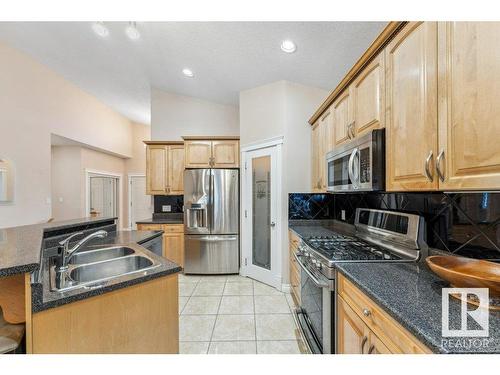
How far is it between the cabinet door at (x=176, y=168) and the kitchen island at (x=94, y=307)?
264cm

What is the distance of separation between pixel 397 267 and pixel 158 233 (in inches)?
84.9

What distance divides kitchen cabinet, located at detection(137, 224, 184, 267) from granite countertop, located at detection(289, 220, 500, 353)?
3030 millimetres

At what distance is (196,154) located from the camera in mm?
3689

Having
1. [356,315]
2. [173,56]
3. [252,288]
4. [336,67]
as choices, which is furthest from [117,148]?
[356,315]

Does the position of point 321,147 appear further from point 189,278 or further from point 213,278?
point 189,278

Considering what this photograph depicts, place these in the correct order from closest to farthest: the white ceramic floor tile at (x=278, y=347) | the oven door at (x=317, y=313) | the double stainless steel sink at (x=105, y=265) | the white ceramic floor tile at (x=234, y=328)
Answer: the double stainless steel sink at (x=105, y=265), the oven door at (x=317, y=313), the white ceramic floor tile at (x=278, y=347), the white ceramic floor tile at (x=234, y=328)

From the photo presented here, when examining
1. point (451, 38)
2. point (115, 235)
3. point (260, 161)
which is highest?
point (451, 38)

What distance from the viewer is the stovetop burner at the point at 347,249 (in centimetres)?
142

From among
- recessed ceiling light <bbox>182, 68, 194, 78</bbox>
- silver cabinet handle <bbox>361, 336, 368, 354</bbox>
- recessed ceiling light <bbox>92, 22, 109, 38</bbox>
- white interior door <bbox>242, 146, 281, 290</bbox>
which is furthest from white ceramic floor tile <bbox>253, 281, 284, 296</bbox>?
recessed ceiling light <bbox>92, 22, 109, 38</bbox>

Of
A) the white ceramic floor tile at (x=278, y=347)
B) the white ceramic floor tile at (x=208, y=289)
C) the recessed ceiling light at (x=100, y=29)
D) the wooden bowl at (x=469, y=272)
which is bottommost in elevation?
the white ceramic floor tile at (x=208, y=289)

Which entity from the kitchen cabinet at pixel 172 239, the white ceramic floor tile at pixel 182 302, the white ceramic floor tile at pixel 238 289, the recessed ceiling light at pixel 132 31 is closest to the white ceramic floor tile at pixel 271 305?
the white ceramic floor tile at pixel 238 289

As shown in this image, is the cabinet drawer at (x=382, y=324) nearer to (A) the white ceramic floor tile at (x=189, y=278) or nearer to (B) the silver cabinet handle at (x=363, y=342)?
(B) the silver cabinet handle at (x=363, y=342)
